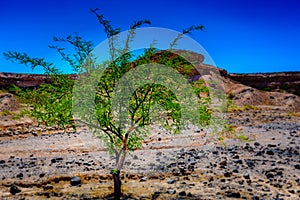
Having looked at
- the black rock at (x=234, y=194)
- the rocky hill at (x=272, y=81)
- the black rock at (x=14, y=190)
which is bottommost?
the black rock at (x=234, y=194)

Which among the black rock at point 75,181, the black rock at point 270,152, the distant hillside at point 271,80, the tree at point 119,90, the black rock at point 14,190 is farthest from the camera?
the distant hillside at point 271,80

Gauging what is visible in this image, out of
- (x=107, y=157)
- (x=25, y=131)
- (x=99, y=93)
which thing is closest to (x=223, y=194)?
(x=99, y=93)

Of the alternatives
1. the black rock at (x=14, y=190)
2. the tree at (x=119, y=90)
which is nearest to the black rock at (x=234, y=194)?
the tree at (x=119, y=90)

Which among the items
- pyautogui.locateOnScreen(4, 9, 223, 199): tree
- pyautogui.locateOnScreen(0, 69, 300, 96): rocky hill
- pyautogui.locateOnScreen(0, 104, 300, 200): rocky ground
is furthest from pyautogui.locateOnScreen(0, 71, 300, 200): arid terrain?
pyautogui.locateOnScreen(0, 69, 300, 96): rocky hill

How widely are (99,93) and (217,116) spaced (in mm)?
3563

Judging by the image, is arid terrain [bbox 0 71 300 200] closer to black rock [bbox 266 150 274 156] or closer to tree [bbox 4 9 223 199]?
black rock [bbox 266 150 274 156]

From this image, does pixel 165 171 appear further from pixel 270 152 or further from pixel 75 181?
pixel 270 152

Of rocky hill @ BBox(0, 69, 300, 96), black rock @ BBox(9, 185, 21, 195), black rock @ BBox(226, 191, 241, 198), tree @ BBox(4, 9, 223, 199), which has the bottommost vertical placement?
black rock @ BBox(226, 191, 241, 198)

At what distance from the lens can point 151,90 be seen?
33.7 feet

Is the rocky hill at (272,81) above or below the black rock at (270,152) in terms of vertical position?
above

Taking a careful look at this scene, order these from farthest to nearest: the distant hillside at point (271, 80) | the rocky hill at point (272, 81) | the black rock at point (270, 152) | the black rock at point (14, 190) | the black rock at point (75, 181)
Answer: the distant hillside at point (271, 80) < the rocky hill at point (272, 81) < the black rock at point (270, 152) < the black rock at point (75, 181) < the black rock at point (14, 190)

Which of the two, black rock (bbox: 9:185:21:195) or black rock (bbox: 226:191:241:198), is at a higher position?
black rock (bbox: 9:185:21:195)

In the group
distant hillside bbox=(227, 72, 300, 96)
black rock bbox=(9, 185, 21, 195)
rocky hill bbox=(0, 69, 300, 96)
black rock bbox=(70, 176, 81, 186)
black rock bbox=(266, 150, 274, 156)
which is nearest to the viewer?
black rock bbox=(9, 185, 21, 195)

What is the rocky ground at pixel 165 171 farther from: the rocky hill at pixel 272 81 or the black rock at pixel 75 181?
the rocky hill at pixel 272 81
